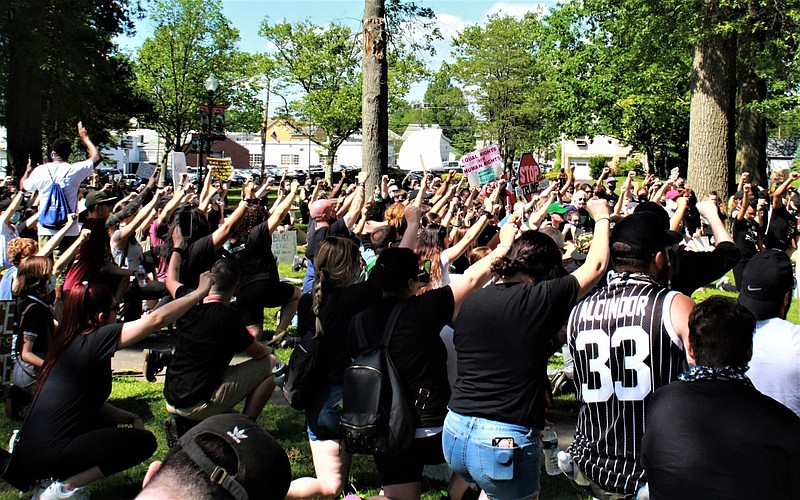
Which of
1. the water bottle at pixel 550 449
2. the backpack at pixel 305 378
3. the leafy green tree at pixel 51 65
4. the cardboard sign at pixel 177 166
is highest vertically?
the leafy green tree at pixel 51 65

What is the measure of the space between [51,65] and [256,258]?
19419 mm

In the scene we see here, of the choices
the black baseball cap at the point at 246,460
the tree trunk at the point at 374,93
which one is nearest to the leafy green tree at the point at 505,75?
the tree trunk at the point at 374,93

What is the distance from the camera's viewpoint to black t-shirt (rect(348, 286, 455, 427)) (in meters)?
4.13

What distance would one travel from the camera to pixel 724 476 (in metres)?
2.69

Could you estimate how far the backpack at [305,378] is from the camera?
4738 millimetres

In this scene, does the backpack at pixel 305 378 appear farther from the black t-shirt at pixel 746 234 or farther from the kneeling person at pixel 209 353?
the black t-shirt at pixel 746 234

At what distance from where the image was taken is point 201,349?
5.39 m

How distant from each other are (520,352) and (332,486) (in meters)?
1.78

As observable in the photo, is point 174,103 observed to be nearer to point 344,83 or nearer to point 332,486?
point 344,83

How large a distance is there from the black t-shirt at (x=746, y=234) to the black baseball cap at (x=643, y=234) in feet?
25.2

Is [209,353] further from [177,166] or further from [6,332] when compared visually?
[177,166]

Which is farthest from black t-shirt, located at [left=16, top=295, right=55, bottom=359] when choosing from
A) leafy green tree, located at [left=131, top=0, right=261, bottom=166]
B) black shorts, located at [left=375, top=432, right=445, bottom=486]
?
leafy green tree, located at [left=131, top=0, right=261, bottom=166]

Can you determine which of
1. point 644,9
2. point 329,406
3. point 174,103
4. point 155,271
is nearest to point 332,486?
point 329,406

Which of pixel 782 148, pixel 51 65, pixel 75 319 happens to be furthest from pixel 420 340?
pixel 782 148
